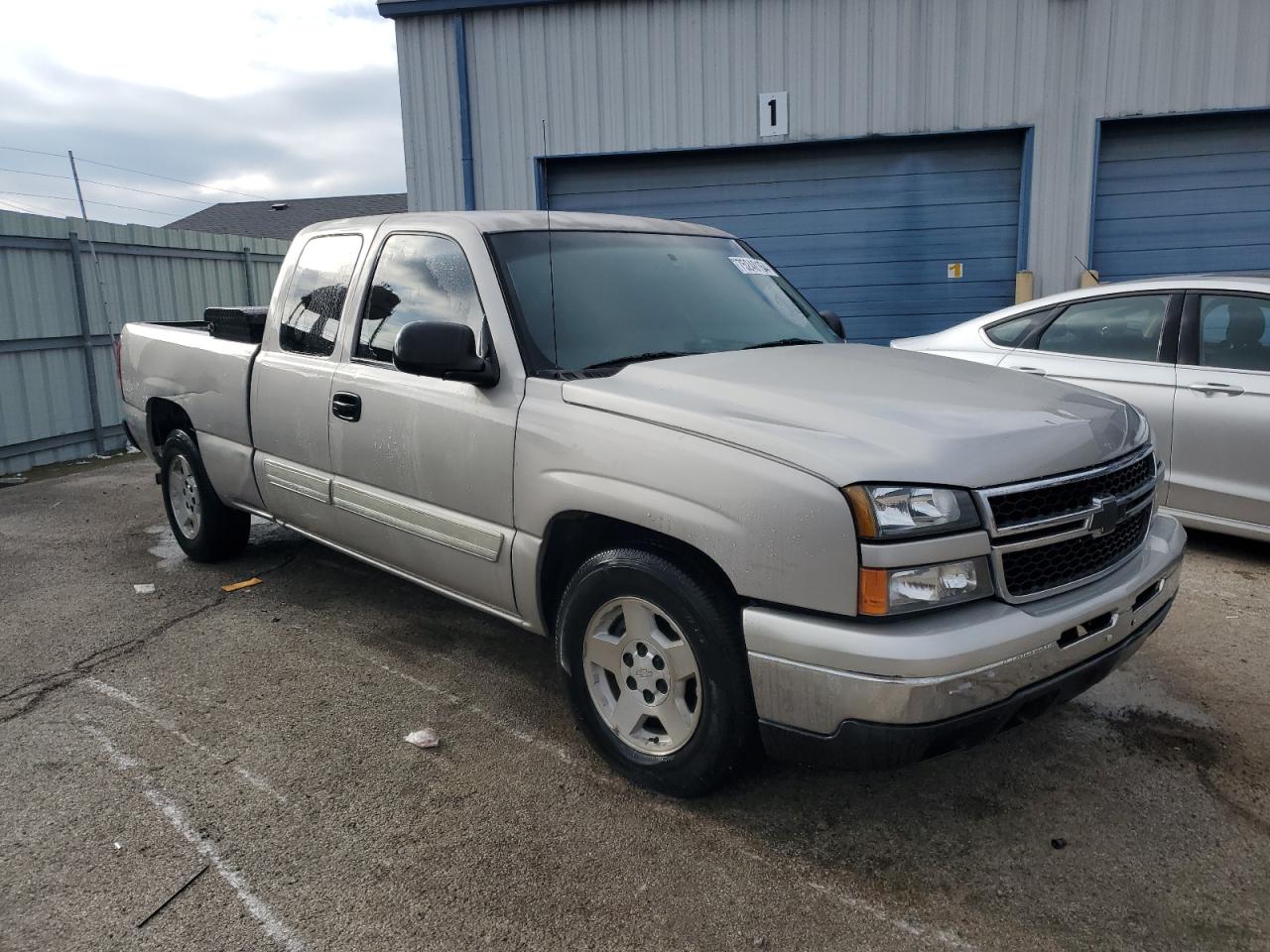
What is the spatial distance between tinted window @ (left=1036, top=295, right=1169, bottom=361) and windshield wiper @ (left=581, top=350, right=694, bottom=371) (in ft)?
11.7

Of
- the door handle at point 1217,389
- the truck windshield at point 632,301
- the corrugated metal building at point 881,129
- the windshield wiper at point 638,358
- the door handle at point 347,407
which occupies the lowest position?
the door handle at point 1217,389

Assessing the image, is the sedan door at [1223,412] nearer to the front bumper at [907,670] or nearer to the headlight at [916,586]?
the front bumper at [907,670]

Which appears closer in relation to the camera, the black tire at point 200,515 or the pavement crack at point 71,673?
the pavement crack at point 71,673

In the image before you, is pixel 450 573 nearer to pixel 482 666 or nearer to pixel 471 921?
pixel 482 666

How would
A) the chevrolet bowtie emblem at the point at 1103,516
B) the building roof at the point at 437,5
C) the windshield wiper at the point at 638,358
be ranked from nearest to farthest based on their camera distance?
1. the chevrolet bowtie emblem at the point at 1103,516
2. the windshield wiper at the point at 638,358
3. the building roof at the point at 437,5

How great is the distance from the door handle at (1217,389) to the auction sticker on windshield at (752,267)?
267cm

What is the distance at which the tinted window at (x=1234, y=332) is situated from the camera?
539 centimetres

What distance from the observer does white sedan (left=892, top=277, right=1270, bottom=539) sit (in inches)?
209

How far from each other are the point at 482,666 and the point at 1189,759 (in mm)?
2729

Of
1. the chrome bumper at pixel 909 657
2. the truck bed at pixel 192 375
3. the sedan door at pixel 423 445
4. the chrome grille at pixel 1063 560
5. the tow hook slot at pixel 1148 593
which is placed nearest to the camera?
the chrome bumper at pixel 909 657

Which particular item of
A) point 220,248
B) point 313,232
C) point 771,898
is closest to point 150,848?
point 771,898

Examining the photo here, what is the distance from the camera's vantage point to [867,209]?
1021 centimetres

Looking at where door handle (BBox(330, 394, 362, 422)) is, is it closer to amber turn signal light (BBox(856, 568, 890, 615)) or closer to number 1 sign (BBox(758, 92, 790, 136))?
amber turn signal light (BBox(856, 568, 890, 615))

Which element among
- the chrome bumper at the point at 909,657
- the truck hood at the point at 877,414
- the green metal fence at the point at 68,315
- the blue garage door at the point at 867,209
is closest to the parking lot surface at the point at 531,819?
the chrome bumper at the point at 909,657
